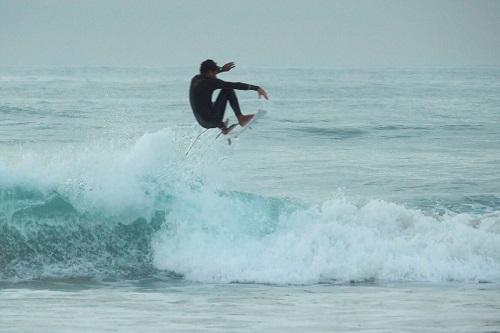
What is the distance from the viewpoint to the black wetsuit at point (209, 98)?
12.4 m

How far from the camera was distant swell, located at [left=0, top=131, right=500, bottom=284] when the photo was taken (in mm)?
13234

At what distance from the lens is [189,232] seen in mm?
14469

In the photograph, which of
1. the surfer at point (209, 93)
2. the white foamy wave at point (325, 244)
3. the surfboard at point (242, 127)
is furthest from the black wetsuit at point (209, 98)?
the white foamy wave at point (325, 244)

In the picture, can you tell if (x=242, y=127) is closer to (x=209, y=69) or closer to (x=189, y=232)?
(x=209, y=69)

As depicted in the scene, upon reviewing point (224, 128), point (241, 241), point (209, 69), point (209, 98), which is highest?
point (209, 69)

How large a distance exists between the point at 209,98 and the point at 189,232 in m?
2.70

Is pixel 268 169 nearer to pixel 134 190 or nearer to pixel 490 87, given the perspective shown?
pixel 134 190

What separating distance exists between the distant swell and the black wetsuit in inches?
82.4

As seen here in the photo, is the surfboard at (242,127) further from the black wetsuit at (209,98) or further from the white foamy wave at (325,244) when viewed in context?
the white foamy wave at (325,244)

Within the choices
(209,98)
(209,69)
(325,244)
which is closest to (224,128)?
(209,98)

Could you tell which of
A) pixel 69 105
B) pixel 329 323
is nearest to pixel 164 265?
pixel 329 323

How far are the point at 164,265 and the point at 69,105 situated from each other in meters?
24.3

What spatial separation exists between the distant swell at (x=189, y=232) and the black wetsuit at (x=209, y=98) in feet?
6.87

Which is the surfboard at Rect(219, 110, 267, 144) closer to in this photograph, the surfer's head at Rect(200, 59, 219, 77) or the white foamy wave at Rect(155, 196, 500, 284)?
the surfer's head at Rect(200, 59, 219, 77)
